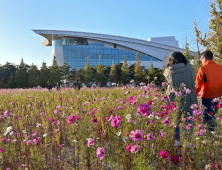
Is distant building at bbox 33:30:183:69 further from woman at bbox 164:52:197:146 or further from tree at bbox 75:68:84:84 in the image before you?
woman at bbox 164:52:197:146

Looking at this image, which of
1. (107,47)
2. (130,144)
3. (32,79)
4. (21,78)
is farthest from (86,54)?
(130,144)

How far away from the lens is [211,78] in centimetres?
306

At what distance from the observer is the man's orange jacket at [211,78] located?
305cm

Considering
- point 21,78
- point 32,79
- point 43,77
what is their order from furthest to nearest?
point 43,77 → point 32,79 → point 21,78

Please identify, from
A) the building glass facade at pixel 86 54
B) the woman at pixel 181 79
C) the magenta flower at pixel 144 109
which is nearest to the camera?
the magenta flower at pixel 144 109

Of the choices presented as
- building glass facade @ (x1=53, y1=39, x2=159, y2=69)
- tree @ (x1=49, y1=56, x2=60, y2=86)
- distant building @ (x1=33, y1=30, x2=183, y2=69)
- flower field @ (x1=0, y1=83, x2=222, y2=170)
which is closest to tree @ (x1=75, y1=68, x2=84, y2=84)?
tree @ (x1=49, y1=56, x2=60, y2=86)

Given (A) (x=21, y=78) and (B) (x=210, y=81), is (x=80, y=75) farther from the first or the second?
(B) (x=210, y=81)

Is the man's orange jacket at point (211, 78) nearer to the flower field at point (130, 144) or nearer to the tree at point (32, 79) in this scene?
the flower field at point (130, 144)

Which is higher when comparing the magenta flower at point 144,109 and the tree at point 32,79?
the tree at point 32,79

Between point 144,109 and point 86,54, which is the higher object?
point 86,54

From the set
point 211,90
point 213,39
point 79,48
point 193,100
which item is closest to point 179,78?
point 193,100

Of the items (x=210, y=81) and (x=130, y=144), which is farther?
(x=210, y=81)

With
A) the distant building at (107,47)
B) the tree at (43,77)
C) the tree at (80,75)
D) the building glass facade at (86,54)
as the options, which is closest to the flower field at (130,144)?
the tree at (80,75)

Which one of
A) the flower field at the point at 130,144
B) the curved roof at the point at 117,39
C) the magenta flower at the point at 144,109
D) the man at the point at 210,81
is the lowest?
the flower field at the point at 130,144
